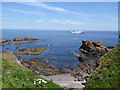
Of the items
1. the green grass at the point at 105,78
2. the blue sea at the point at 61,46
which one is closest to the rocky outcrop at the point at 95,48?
the blue sea at the point at 61,46

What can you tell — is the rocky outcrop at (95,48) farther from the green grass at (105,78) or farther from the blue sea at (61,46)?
the green grass at (105,78)

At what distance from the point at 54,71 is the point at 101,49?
12539 mm

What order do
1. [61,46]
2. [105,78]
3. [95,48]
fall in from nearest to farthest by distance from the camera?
[105,78] → [95,48] → [61,46]

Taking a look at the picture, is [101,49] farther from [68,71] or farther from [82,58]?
[68,71]

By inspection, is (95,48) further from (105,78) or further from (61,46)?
(105,78)

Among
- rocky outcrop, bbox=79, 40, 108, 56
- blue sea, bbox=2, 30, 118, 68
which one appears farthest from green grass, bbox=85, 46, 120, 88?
rocky outcrop, bbox=79, 40, 108, 56

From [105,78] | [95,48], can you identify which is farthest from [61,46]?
[105,78]

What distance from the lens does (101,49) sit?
2195 centimetres

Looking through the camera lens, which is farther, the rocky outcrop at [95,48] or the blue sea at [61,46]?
the rocky outcrop at [95,48]

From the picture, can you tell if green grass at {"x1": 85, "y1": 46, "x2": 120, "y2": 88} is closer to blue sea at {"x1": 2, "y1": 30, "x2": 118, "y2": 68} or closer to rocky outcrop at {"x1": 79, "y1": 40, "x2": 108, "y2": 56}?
blue sea at {"x1": 2, "y1": 30, "x2": 118, "y2": 68}

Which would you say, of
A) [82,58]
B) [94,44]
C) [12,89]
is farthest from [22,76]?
[94,44]

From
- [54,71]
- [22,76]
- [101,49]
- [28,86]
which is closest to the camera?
[28,86]

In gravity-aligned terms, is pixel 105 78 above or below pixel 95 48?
below

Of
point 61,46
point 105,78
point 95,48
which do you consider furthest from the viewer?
point 61,46
